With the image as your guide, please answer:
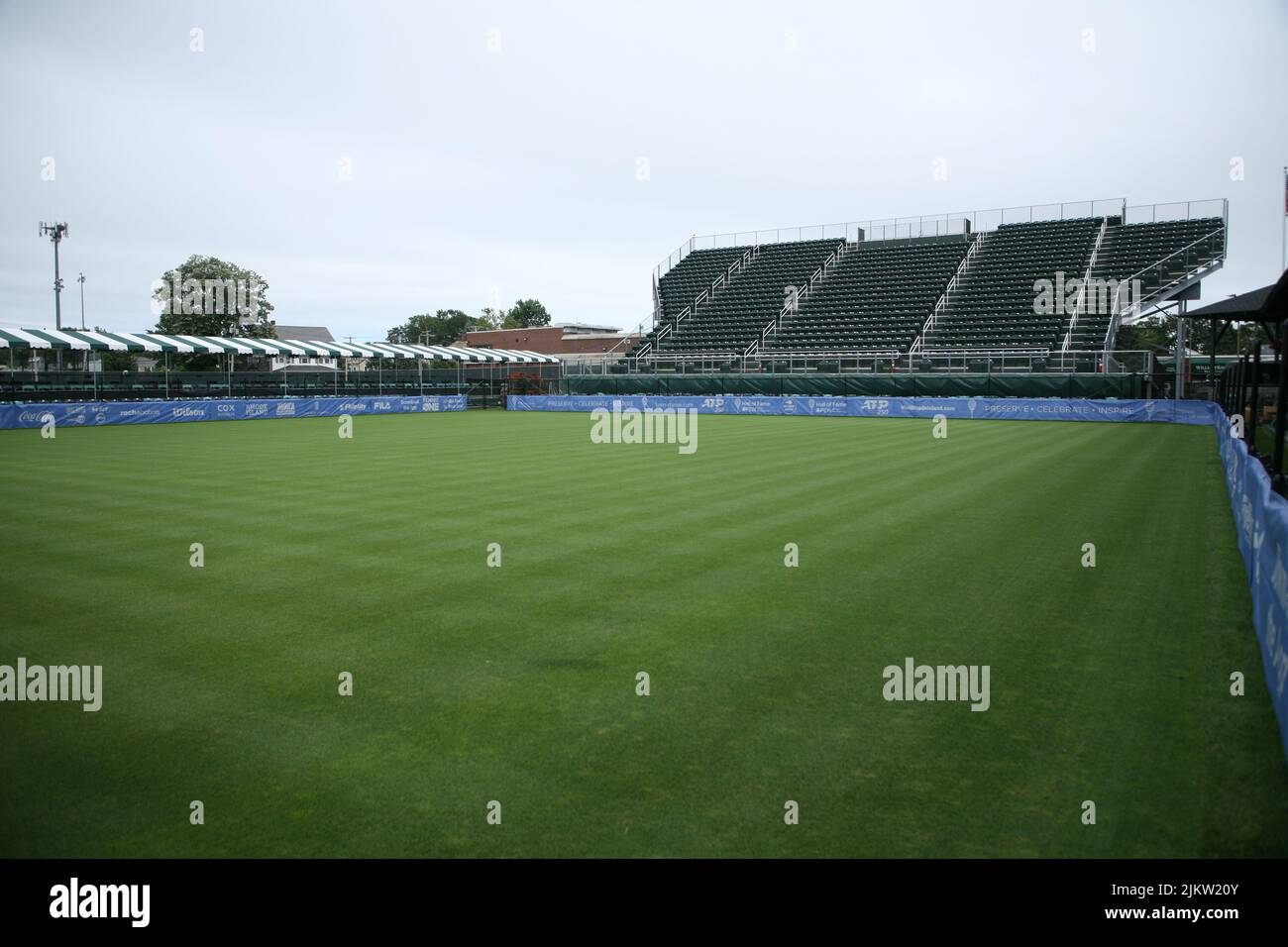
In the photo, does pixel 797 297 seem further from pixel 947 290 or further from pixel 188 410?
pixel 188 410

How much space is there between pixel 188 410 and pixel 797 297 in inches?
1654

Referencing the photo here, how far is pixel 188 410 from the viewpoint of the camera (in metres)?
36.8

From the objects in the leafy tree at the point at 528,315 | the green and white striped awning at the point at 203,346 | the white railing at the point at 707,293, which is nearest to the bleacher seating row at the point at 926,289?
the white railing at the point at 707,293

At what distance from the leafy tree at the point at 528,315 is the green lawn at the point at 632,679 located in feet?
389

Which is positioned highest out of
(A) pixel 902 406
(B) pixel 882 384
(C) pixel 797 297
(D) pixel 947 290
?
(C) pixel 797 297

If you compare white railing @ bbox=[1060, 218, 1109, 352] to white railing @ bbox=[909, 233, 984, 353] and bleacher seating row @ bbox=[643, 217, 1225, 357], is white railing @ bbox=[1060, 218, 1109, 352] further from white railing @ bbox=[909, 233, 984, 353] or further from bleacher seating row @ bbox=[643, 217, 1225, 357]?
white railing @ bbox=[909, 233, 984, 353]

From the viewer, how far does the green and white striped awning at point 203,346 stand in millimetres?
38781

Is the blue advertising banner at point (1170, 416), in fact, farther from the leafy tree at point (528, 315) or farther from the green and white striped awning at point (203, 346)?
the leafy tree at point (528, 315)

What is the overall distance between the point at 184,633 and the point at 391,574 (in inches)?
87.5

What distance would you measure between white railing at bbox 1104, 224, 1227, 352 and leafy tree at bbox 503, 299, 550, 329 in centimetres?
9303

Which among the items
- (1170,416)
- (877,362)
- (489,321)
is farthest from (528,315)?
(1170,416)
